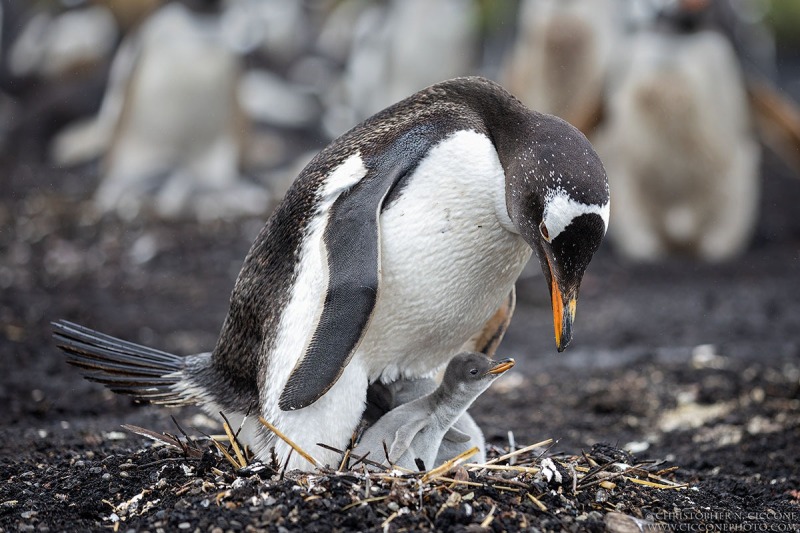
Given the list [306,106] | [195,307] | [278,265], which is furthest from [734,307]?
[306,106]

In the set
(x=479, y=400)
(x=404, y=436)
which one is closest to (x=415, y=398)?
(x=404, y=436)

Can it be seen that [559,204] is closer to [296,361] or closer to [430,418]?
[430,418]

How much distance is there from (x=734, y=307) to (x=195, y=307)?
4.46 metres

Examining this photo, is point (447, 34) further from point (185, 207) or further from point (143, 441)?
point (143, 441)

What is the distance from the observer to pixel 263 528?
3.06 m

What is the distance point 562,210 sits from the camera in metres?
3.38

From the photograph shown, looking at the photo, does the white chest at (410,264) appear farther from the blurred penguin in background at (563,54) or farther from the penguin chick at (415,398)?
the blurred penguin in background at (563,54)

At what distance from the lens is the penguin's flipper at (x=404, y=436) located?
141 inches

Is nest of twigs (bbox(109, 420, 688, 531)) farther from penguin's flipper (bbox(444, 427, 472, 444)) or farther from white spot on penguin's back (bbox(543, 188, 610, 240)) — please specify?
white spot on penguin's back (bbox(543, 188, 610, 240))

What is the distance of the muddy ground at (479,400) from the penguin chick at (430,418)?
0.31 meters

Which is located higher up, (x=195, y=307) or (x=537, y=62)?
(x=537, y=62)

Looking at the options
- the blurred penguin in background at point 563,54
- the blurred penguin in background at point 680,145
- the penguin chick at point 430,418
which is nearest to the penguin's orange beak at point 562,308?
the penguin chick at point 430,418

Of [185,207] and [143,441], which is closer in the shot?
[143,441]

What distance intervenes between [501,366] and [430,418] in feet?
1.06
